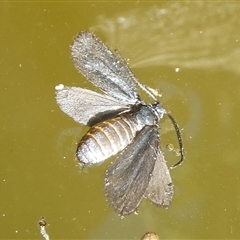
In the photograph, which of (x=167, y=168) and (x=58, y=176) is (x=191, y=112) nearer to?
(x=167, y=168)

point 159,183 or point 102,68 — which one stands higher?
point 102,68

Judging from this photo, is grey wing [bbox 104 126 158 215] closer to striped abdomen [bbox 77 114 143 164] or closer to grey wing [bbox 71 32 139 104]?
striped abdomen [bbox 77 114 143 164]

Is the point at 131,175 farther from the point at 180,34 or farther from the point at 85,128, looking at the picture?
the point at 180,34

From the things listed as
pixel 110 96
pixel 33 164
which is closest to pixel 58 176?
pixel 33 164

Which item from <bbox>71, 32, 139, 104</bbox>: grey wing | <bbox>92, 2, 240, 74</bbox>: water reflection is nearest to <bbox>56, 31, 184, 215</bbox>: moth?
<bbox>71, 32, 139, 104</bbox>: grey wing

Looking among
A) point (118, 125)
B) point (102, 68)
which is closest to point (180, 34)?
point (102, 68)
